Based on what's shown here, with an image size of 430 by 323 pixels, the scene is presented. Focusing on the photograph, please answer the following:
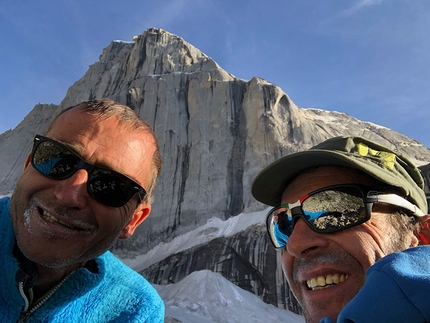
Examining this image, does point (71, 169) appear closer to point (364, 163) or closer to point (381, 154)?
point (364, 163)

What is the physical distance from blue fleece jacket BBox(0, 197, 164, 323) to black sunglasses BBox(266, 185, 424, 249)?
1.09 m

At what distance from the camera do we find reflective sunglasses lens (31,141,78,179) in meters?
1.74

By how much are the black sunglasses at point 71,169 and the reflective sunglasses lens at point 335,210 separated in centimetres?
106

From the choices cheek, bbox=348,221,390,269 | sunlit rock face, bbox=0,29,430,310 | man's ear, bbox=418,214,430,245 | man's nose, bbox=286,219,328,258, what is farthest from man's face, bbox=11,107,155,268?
sunlit rock face, bbox=0,29,430,310

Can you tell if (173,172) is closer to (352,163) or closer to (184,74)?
(184,74)

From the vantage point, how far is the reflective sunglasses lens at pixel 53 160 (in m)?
1.74

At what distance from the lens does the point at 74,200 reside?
170 centimetres

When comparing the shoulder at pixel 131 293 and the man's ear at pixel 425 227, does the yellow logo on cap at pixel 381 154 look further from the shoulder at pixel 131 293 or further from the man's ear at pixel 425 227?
the shoulder at pixel 131 293

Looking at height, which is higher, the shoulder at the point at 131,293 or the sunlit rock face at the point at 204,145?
the sunlit rock face at the point at 204,145

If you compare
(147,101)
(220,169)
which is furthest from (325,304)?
(147,101)

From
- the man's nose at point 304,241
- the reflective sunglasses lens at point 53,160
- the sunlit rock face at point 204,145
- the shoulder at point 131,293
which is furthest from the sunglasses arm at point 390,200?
the sunlit rock face at point 204,145

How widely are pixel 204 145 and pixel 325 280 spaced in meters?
23.5

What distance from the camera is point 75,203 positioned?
169 centimetres

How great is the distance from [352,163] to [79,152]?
144 cm
